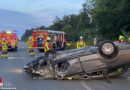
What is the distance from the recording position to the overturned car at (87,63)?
6.89 m

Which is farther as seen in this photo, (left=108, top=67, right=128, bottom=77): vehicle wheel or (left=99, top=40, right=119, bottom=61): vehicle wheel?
(left=108, top=67, right=128, bottom=77): vehicle wheel

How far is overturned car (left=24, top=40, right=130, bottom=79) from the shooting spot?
6887mm

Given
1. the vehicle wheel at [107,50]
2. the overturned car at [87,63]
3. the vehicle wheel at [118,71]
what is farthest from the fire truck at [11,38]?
the vehicle wheel at [107,50]

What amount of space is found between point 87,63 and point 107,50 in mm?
793

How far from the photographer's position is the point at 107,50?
6859 mm

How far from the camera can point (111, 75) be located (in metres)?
7.46

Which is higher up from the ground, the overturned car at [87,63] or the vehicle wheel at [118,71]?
the overturned car at [87,63]

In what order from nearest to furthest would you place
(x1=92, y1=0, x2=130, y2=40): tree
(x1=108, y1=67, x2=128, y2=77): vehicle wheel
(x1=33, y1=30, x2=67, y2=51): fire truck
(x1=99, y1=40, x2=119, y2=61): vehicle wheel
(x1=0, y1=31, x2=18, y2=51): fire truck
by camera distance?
(x1=99, y1=40, x2=119, y2=61): vehicle wheel → (x1=108, y1=67, x2=128, y2=77): vehicle wheel → (x1=33, y1=30, x2=67, y2=51): fire truck → (x1=92, y1=0, x2=130, y2=40): tree → (x1=0, y1=31, x2=18, y2=51): fire truck

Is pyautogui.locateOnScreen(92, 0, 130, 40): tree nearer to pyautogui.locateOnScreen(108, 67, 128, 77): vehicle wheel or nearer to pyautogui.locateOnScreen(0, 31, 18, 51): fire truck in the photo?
pyautogui.locateOnScreen(0, 31, 18, 51): fire truck

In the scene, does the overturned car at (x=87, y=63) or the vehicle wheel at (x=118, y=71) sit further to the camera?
the vehicle wheel at (x=118, y=71)

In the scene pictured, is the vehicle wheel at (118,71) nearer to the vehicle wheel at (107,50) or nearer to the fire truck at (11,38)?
the vehicle wheel at (107,50)

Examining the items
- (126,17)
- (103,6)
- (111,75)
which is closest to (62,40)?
(103,6)

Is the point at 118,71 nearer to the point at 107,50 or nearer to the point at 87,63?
the point at 107,50

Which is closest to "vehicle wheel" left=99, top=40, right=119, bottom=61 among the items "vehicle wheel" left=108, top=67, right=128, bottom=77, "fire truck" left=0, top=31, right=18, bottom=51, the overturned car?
the overturned car
